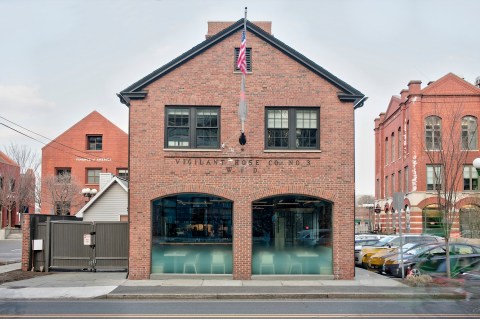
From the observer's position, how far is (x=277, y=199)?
18.9 metres

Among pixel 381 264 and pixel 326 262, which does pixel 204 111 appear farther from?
pixel 381 264

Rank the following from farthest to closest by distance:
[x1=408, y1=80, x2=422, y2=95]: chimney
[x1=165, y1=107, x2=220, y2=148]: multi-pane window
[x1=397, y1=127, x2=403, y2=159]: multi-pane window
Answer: [x1=397, y1=127, x2=403, y2=159]: multi-pane window, [x1=408, y1=80, x2=422, y2=95]: chimney, [x1=165, y1=107, x2=220, y2=148]: multi-pane window

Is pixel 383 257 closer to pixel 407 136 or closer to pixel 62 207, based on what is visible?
pixel 407 136

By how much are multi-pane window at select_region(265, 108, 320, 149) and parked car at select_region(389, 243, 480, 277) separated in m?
5.93

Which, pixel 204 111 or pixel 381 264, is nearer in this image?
pixel 204 111

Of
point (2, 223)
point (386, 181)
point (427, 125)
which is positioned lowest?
point (2, 223)

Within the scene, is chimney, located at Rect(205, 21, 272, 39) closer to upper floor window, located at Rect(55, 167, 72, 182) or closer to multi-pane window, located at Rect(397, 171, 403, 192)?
multi-pane window, located at Rect(397, 171, 403, 192)

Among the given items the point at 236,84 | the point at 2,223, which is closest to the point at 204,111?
the point at 236,84

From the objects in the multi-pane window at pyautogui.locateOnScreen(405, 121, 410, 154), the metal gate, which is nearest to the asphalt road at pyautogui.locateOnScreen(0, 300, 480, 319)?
the metal gate

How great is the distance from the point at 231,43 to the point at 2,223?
54176 mm

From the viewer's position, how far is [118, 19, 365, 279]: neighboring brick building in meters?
18.7

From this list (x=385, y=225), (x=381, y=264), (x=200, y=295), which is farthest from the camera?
(x=385, y=225)

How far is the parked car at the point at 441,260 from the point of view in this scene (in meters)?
20.1

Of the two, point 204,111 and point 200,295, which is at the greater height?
point 204,111
